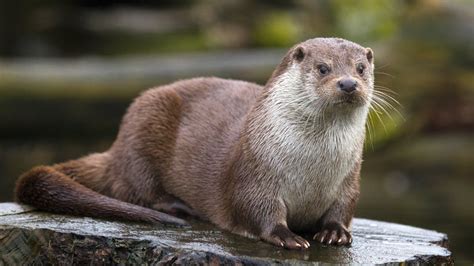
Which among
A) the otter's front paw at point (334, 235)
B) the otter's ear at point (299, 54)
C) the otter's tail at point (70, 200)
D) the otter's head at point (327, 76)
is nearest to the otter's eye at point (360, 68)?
the otter's head at point (327, 76)

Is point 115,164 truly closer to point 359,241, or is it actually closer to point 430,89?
point 359,241

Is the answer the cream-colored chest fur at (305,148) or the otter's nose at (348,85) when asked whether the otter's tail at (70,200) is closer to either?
the cream-colored chest fur at (305,148)

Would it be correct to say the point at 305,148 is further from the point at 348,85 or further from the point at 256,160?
the point at 348,85

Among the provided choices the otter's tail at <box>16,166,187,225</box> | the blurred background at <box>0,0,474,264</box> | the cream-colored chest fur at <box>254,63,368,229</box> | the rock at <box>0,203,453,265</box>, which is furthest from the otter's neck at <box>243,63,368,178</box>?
the blurred background at <box>0,0,474,264</box>

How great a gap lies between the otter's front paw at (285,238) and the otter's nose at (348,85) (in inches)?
24.3

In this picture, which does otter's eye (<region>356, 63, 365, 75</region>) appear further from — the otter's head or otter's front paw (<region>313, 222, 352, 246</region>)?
otter's front paw (<region>313, 222, 352, 246</region>)

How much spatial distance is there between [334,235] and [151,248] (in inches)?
31.0

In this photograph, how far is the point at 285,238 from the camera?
4.45 meters

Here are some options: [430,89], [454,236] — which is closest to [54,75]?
[430,89]

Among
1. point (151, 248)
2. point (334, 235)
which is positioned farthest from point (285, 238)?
point (151, 248)

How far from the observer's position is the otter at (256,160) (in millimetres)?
4539

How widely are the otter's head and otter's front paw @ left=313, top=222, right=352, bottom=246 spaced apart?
517 mm

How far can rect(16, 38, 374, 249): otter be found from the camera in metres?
4.54

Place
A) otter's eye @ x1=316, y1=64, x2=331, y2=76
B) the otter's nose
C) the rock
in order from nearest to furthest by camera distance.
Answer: the rock → the otter's nose → otter's eye @ x1=316, y1=64, x2=331, y2=76
